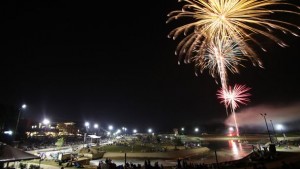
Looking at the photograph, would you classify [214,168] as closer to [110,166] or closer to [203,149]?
[110,166]

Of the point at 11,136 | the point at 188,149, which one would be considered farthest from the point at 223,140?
the point at 11,136

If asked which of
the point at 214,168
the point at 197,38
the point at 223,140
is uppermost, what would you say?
the point at 197,38

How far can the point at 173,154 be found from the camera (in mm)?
60031

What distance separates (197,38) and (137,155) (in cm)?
4045

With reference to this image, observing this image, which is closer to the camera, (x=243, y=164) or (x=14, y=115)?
(x=243, y=164)

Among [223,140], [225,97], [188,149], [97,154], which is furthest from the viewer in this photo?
[223,140]

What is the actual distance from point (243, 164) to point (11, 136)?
7310 cm

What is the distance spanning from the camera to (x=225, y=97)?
37875mm

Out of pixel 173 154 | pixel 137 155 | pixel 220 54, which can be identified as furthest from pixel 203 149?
pixel 220 54

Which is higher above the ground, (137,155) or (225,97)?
(225,97)

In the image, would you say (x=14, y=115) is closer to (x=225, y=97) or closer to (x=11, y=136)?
(x=11, y=136)

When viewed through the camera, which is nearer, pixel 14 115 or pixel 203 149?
pixel 203 149

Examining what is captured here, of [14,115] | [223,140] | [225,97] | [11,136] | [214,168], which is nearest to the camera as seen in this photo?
[214,168]

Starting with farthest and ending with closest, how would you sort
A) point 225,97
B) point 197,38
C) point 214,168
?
point 225,97 < point 197,38 < point 214,168
